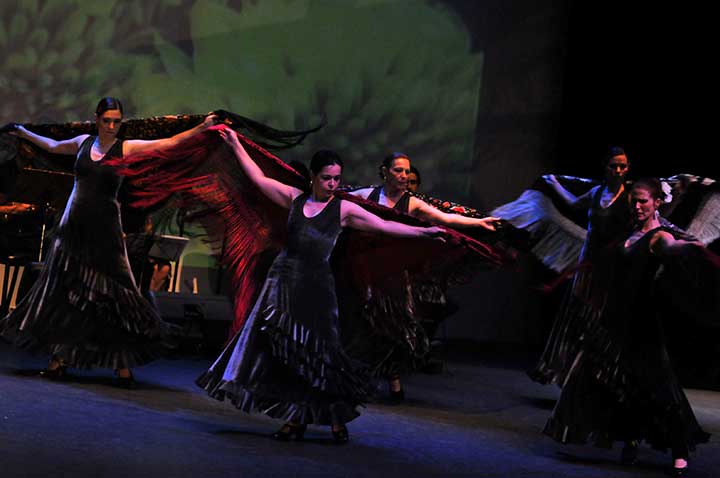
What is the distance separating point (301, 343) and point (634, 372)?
4.96 ft

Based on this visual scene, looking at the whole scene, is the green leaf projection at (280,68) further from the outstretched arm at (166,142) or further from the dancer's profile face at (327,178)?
the dancer's profile face at (327,178)

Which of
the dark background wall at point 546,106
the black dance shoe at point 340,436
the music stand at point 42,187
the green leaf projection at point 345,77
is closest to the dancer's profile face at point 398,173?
the black dance shoe at point 340,436

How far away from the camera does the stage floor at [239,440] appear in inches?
156

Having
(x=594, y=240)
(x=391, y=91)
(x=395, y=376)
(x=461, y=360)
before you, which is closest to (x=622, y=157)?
(x=594, y=240)

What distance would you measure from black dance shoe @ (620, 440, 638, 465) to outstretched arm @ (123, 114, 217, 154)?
8.38ft

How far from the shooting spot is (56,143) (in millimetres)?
6168

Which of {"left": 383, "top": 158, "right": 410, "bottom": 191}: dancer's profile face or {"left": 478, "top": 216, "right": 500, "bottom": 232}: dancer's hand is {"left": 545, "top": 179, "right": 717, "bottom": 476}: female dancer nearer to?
{"left": 478, "top": 216, "right": 500, "bottom": 232}: dancer's hand

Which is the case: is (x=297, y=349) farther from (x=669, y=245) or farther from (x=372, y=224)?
(x=669, y=245)

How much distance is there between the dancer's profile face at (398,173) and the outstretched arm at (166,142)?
1.36 metres

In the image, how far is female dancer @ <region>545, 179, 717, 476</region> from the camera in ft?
15.3

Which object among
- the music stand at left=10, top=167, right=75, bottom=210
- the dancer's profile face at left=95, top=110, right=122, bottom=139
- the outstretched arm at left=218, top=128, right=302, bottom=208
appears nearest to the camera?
the outstretched arm at left=218, top=128, right=302, bottom=208

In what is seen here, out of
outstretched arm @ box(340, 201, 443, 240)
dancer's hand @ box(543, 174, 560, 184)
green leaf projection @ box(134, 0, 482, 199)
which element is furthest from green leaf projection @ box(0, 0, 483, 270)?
outstretched arm @ box(340, 201, 443, 240)

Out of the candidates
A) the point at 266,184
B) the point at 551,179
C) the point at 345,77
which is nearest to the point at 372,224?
the point at 266,184

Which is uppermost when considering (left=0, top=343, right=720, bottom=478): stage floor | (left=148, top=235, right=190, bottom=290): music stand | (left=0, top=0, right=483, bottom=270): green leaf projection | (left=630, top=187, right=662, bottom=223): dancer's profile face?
(left=0, top=0, right=483, bottom=270): green leaf projection
